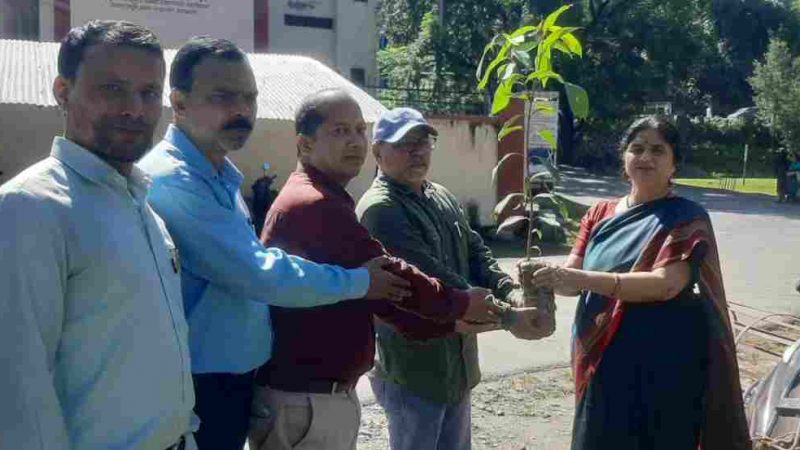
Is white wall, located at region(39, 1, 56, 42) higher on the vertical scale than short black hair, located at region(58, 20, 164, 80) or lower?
higher

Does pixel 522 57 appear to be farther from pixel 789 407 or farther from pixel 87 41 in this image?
pixel 789 407

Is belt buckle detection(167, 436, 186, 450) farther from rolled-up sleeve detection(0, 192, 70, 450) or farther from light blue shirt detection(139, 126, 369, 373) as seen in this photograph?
rolled-up sleeve detection(0, 192, 70, 450)

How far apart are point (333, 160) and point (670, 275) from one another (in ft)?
4.08

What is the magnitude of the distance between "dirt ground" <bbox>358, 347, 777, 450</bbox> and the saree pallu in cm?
192

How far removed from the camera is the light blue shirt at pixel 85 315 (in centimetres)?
163

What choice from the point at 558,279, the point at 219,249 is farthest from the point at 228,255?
the point at 558,279

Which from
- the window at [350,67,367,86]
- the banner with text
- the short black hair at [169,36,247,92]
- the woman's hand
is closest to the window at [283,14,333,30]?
the window at [350,67,367,86]

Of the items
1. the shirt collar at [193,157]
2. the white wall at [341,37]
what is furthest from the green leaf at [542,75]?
the white wall at [341,37]

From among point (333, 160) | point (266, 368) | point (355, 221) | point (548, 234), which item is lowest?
point (548, 234)

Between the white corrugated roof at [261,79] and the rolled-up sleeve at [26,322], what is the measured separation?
8.78 metres

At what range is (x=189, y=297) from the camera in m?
2.18

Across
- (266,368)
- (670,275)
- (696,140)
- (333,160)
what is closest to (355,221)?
→ (333,160)

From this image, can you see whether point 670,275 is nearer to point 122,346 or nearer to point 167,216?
point 167,216

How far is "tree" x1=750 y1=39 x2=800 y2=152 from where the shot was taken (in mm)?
28516
